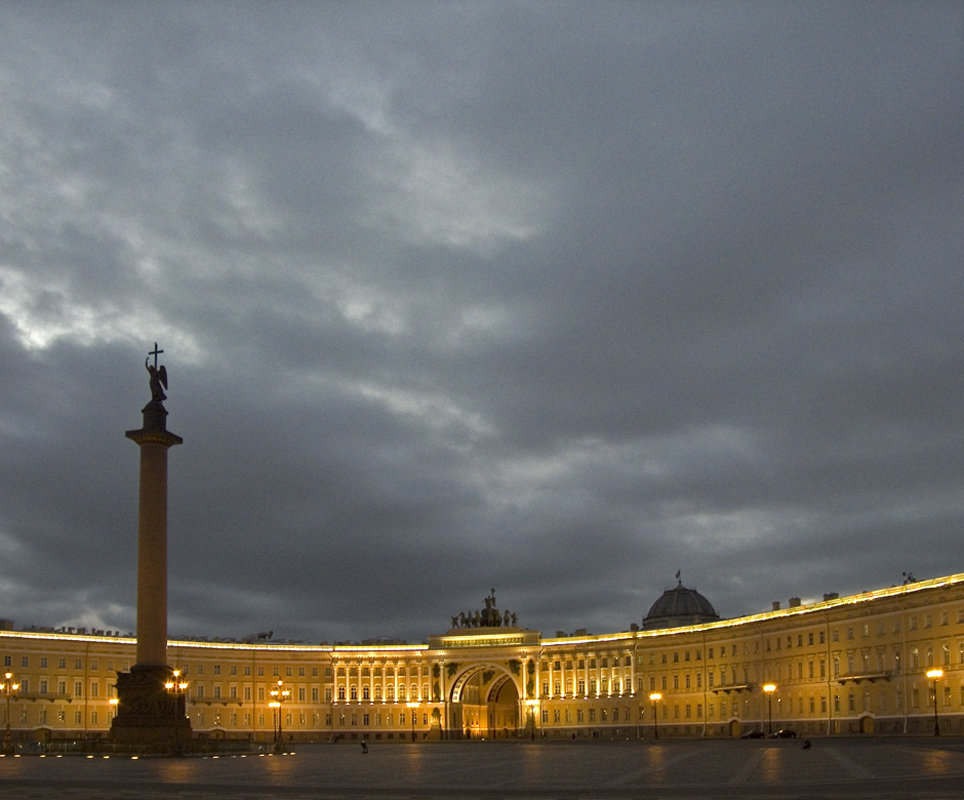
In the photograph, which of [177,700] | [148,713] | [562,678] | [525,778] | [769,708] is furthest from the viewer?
[562,678]

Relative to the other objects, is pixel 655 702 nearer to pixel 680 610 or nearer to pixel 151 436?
pixel 680 610

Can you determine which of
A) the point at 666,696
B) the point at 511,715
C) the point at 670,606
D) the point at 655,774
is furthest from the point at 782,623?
the point at 655,774

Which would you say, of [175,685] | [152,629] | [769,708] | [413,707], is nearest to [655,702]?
[769,708]

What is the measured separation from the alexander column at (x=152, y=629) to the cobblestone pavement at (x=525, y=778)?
826 cm

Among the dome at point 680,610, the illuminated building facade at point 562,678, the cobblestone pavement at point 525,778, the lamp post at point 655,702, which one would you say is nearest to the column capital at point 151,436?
the cobblestone pavement at point 525,778

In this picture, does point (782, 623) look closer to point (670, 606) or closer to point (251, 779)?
point (670, 606)

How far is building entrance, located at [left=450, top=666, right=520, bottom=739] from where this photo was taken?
162 m

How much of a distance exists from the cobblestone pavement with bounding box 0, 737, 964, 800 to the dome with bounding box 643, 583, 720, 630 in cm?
10339

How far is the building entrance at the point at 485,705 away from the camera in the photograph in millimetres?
161875

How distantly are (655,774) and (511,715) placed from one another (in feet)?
444

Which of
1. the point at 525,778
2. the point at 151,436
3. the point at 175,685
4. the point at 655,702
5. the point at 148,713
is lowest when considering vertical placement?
the point at 655,702

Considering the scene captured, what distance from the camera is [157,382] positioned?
257ft

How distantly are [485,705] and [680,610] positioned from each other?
98.0 feet

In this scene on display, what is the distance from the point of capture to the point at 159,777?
4650 centimetres
